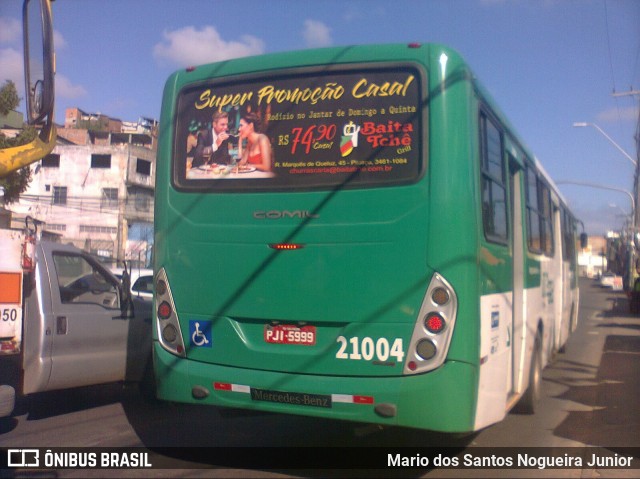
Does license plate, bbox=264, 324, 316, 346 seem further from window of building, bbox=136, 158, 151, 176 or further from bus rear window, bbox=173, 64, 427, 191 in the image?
window of building, bbox=136, 158, 151, 176

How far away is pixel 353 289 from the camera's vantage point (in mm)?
5281

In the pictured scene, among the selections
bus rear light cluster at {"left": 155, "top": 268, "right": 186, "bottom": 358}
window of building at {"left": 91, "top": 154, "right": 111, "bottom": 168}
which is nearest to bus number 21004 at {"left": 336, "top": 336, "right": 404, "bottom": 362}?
bus rear light cluster at {"left": 155, "top": 268, "right": 186, "bottom": 358}

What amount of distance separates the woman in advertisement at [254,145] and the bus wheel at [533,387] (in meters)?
4.12

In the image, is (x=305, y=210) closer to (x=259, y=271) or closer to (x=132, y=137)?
(x=259, y=271)

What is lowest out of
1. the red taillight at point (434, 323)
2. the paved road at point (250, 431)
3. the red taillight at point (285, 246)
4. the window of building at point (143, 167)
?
the paved road at point (250, 431)

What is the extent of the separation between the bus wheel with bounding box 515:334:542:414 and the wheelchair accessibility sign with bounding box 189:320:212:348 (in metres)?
3.96

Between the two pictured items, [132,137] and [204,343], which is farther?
[132,137]

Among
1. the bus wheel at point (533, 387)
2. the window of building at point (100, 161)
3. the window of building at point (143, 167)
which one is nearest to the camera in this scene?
the bus wheel at point (533, 387)

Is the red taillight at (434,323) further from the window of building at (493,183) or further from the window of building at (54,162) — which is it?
the window of building at (54,162)

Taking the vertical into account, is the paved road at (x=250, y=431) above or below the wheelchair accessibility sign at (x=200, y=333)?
below

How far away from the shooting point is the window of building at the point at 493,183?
18.4ft

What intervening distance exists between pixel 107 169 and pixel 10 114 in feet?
89.8

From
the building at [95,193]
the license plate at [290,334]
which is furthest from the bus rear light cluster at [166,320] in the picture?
the building at [95,193]

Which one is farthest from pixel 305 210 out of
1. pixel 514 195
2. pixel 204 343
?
pixel 514 195
